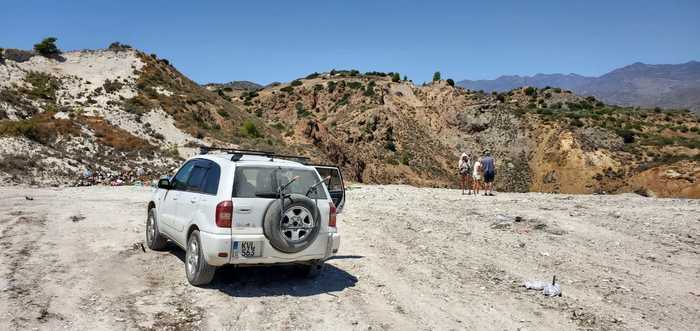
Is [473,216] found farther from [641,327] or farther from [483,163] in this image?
[641,327]

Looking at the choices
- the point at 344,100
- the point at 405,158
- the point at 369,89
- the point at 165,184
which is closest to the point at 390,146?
the point at 405,158

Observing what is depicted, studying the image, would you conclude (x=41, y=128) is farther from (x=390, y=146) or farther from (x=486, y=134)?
(x=486, y=134)

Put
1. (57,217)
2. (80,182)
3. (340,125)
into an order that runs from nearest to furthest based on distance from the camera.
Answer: (57,217) → (80,182) → (340,125)

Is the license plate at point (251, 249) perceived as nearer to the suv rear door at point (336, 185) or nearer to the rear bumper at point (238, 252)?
the rear bumper at point (238, 252)

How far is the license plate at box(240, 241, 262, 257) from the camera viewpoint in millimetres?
6945

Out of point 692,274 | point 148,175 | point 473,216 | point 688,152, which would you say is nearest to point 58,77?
point 148,175

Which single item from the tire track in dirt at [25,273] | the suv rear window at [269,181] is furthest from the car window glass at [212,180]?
the tire track in dirt at [25,273]

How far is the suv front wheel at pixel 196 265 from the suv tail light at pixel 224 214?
0.60 metres

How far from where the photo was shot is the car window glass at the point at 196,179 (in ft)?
26.0

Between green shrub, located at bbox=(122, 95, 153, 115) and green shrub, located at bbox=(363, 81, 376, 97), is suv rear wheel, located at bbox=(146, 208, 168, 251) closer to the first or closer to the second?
green shrub, located at bbox=(122, 95, 153, 115)


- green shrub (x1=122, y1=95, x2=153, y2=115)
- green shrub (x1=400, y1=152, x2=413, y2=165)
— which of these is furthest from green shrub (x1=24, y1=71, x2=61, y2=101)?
green shrub (x1=400, y1=152, x2=413, y2=165)

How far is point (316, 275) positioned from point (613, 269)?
18.7ft

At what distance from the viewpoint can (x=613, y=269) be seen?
32.2ft

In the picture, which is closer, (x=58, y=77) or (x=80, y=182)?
(x=80, y=182)
